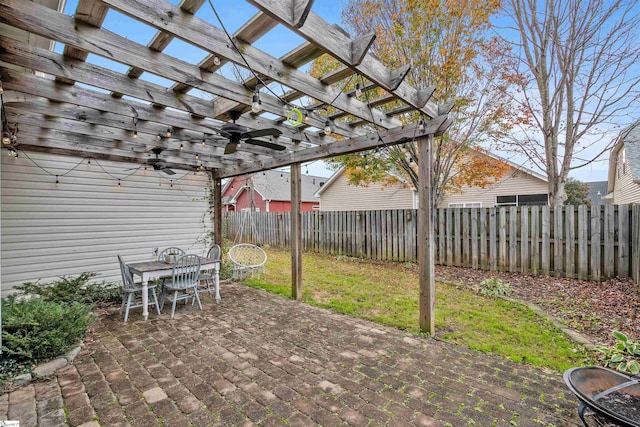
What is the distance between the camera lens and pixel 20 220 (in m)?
4.85

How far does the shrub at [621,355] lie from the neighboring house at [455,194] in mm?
6270

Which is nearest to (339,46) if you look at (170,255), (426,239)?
(426,239)

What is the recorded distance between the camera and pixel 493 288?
5230 mm

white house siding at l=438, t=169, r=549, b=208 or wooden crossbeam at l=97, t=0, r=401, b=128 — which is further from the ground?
wooden crossbeam at l=97, t=0, r=401, b=128

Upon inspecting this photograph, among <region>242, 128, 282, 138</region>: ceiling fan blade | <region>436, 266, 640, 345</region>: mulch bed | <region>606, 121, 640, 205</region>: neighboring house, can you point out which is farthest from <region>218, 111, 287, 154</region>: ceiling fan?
<region>606, 121, 640, 205</region>: neighboring house

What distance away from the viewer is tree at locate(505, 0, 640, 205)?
5.99m

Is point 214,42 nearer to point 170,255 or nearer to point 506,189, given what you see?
point 170,255

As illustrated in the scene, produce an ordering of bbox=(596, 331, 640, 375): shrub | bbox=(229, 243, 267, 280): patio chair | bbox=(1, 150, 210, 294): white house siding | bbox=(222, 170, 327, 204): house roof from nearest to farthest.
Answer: bbox=(596, 331, 640, 375): shrub → bbox=(1, 150, 210, 294): white house siding → bbox=(229, 243, 267, 280): patio chair → bbox=(222, 170, 327, 204): house roof

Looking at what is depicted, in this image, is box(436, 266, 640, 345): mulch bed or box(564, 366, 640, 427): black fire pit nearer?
box(564, 366, 640, 427): black fire pit

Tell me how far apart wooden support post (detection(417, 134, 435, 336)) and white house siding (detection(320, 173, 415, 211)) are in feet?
26.7

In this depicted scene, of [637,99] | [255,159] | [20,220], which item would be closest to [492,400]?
[255,159]

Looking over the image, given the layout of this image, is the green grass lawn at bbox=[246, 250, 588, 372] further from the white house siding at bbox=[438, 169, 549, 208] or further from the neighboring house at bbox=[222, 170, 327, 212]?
the neighboring house at bbox=[222, 170, 327, 212]

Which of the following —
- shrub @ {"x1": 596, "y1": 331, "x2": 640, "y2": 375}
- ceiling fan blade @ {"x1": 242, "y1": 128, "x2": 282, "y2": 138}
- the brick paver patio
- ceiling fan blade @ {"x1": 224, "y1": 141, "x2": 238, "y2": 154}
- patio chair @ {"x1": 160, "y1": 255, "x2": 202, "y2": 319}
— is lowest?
the brick paver patio

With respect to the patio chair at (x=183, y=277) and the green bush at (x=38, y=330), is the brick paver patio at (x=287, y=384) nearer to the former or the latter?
the green bush at (x=38, y=330)
